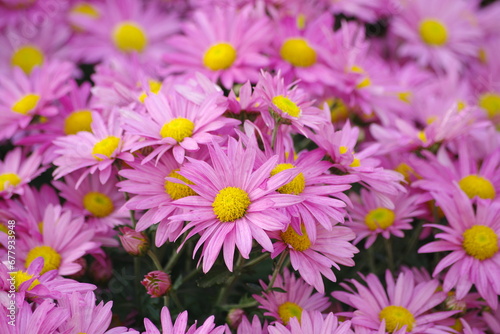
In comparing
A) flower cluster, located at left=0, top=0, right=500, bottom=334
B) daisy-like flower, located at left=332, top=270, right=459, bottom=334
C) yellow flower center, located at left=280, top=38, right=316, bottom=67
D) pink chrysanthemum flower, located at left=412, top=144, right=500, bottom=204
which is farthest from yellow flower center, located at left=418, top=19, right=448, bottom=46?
daisy-like flower, located at left=332, top=270, right=459, bottom=334

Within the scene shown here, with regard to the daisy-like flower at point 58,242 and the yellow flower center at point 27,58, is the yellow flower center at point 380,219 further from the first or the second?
the yellow flower center at point 27,58

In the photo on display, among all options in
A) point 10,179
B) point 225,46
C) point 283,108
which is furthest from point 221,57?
point 10,179

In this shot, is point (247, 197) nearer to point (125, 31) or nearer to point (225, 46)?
point (225, 46)

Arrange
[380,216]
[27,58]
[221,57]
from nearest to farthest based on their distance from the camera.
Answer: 1. [380,216]
2. [221,57]
3. [27,58]

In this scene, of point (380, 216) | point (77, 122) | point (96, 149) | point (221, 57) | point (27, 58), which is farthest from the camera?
point (27, 58)

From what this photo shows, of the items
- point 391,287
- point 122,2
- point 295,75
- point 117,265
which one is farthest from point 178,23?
point 391,287
